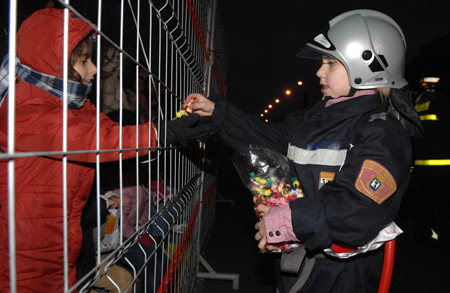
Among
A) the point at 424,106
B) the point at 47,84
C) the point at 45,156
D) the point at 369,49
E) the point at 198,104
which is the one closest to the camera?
the point at 45,156

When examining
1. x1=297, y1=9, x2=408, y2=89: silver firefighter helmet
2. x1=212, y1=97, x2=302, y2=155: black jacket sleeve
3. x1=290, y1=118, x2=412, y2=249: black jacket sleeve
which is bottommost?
x1=290, y1=118, x2=412, y2=249: black jacket sleeve

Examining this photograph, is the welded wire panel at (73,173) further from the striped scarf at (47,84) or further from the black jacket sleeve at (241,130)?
the black jacket sleeve at (241,130)

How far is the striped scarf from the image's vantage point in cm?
122

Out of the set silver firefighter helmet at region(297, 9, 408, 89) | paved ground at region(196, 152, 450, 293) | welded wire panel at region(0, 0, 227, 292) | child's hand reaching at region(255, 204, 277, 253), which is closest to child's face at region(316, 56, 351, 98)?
silver firefighter helmet at region(297, 9, 408, 89)

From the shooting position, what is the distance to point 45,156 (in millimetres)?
1112

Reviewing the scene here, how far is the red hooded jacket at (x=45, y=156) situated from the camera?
3.56 feet

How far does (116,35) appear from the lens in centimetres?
327

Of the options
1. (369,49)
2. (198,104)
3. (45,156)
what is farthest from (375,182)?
(45,156)

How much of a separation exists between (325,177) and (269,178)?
1.06 feet

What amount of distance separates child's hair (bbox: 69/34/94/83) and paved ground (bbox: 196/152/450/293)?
112 inches

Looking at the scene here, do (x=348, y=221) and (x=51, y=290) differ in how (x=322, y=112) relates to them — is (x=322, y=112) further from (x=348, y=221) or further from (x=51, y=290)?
(x=51, y=290)

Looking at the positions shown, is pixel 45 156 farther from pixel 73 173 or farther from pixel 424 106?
pixel 424 106

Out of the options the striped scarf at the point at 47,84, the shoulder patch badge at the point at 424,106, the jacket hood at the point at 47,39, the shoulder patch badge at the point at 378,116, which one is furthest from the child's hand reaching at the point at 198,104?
the shoulder patch badge at the point at 424,106

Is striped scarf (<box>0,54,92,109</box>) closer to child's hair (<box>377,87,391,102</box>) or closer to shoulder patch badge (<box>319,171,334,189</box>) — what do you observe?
shoulder patch badge (<box>319,171,334,189</box>)
